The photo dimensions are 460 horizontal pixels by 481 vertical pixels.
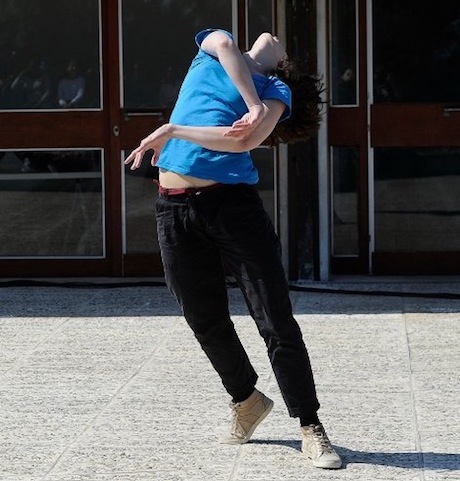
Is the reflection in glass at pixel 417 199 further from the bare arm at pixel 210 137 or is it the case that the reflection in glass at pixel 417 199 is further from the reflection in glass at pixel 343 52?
the bare arm at pixel 210 137

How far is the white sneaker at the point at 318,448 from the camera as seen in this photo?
17.4 feet

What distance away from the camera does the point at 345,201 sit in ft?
33.5

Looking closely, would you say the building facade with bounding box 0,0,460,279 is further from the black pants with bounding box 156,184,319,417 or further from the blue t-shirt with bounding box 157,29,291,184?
the blue t-shirt with bounding box 157,29,291,184

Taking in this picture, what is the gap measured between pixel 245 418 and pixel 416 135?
4.81m

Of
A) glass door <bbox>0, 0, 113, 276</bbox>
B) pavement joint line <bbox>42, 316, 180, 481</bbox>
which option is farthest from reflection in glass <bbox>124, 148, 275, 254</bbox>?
pavement joint line <bbox>42, 316, 180, 481</bbox>

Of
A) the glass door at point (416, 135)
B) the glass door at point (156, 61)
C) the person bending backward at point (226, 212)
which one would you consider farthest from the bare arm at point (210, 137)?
the glass door at point (416, 135)

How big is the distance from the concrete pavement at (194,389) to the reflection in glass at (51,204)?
63cm

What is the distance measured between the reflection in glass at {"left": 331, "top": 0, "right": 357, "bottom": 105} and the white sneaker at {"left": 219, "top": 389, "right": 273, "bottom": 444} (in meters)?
4.79

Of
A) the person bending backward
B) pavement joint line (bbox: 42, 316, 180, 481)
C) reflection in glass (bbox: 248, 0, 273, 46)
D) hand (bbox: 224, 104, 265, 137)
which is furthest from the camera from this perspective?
reflection in glass (bbox: 248, 0, 273, 46)

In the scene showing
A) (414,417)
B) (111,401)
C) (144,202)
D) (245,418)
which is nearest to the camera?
(245,418)

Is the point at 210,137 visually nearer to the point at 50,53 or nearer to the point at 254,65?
the point at 254,65

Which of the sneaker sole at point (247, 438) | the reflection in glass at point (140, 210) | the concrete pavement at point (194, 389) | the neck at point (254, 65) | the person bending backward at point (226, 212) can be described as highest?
the neck at point (254, 65)

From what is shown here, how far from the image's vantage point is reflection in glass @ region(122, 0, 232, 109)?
10117 mm

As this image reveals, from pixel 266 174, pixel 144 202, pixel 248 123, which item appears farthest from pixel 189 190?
pixel 144 202
